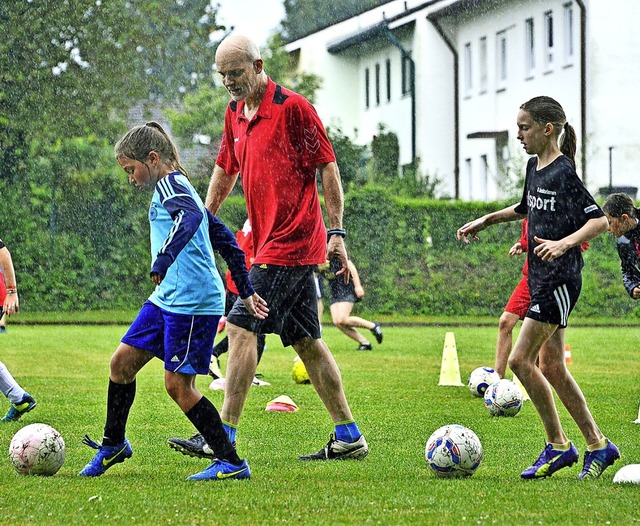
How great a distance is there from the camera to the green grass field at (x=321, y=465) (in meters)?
5.51

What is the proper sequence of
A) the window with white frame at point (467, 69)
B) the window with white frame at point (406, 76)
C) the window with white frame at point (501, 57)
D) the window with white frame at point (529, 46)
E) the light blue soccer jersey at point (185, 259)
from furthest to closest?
1. the window with white frame at point (406, 76)
2. the window with white frame at point (467, 69)
3. the window with white frame at point (501, 57)
4. the window with white frame at point (529, 46)
5. the light blue soccer jersey at point (185, 259)

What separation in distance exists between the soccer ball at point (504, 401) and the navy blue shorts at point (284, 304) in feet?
9.72

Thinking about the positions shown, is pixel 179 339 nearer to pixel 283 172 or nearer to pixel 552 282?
pixel 283 172

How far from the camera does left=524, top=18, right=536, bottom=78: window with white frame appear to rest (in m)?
36.5

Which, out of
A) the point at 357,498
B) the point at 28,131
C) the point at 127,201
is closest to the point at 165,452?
the point at 357,498

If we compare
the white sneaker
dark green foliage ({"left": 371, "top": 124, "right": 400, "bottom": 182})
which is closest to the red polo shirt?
the white sneaker

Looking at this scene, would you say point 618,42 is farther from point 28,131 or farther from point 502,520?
point 502,520

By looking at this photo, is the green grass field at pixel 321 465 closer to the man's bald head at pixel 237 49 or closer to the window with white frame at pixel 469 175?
the man's bald head at pixel 237 49

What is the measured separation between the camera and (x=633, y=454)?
764cm

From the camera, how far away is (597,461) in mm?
6746

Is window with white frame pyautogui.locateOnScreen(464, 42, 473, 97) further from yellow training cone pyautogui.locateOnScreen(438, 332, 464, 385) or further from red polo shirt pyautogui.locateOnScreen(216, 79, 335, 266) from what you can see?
red polo shirt pyautogui.locateOnScreen(216, 79, 335, 266)

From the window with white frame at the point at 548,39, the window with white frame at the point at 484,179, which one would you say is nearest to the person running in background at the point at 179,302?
the window with white frame at the point at 548,39

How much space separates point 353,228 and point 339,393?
21.6 m

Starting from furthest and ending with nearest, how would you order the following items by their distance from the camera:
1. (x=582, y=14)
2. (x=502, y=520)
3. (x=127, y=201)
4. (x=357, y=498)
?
1. (x=582, y=14)
2. (x=127, y=201)
3. (x=357, y=498)
4. (x=502, y=520)
